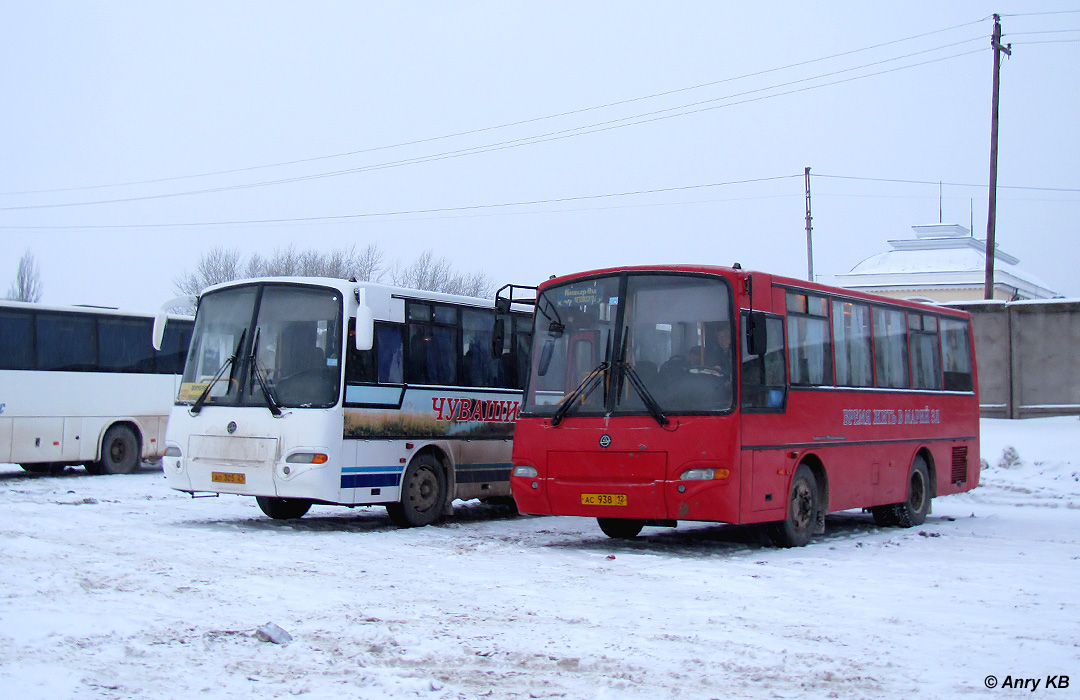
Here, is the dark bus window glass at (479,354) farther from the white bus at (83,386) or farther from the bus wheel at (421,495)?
the white bus at (83,386)

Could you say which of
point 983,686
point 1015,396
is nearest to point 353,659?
point 983,686

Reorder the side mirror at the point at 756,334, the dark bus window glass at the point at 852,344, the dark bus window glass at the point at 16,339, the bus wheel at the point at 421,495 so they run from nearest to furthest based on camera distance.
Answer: the side mirror at the point at 756,334
the dark bus window glass at the point at 852,344
the bus wheel at the point at 421,495
the dark bus window glass at the point at 16,339

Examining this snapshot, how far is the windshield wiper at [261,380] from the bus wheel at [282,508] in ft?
8.26

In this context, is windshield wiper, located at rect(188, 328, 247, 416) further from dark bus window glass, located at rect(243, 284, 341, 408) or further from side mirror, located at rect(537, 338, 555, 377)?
side mirror, located at rect(537, 338, 555, 377)

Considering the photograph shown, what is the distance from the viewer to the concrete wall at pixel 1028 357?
89.5ft

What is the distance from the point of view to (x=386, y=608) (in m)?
8.73

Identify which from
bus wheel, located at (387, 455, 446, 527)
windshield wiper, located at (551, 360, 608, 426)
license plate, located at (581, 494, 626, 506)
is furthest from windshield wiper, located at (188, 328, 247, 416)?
license plate, located at (581, 494, 626, 506)

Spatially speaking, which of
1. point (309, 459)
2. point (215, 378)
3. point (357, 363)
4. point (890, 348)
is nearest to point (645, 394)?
point (357, 363)

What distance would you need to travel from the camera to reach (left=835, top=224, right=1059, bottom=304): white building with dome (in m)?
72.4

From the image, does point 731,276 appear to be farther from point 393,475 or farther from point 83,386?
point 83,386

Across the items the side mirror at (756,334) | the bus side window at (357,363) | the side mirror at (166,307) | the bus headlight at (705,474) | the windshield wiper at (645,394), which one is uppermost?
the side mirror at (166,307)

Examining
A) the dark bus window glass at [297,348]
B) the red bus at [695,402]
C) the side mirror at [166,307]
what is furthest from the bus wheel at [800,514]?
the side mirror at [166,307]

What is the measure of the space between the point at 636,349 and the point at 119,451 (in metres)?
15.4

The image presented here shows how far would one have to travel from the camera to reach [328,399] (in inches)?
554
